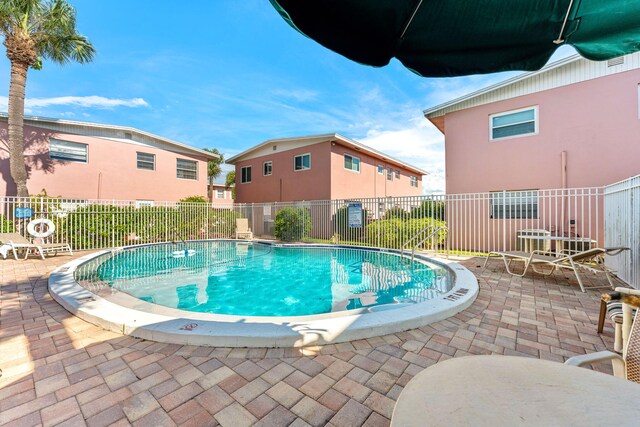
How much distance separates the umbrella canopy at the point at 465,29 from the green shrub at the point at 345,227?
9.81 metres

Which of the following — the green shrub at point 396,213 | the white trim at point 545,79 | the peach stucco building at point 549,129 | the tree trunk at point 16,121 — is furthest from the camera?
the green shrub at point 396,213

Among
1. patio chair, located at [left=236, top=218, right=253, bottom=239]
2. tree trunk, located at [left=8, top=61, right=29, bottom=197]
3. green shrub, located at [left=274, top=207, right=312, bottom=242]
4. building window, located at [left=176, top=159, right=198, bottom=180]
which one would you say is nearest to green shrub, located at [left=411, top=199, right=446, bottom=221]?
green shrub, located at [left=274, top=207, right=312, bottom=242]

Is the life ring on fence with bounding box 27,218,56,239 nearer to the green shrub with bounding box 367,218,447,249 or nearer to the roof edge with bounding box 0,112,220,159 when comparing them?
the roof edge with bounding box 0,112,220,159

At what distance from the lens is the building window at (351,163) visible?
1520 centimetres

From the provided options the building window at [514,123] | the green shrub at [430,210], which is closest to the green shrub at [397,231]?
the green shrub at [430,210]

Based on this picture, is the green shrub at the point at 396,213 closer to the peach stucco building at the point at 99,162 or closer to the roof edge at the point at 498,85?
the roof edge at the point at 498,85

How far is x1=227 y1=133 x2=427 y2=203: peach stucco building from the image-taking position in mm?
14195

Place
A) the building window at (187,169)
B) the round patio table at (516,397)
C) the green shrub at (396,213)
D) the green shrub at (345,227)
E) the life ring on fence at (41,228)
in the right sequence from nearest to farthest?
the round patio table at (516,397) → the life ring on fence at (41,228) → the green shrub at (396,213) → the green shrub at (345,227) → the building window at (187,169)

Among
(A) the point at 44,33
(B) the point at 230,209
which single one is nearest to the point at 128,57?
(A) the point at 44,33

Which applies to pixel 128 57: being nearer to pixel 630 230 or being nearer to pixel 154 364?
pixel 154 364

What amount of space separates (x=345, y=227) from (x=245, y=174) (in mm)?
9959

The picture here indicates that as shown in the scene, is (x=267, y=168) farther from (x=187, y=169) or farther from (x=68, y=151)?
(x=68, y=151)

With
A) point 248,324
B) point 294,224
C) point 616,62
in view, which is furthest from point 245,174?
point 616,62

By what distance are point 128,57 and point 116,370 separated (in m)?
15.2
